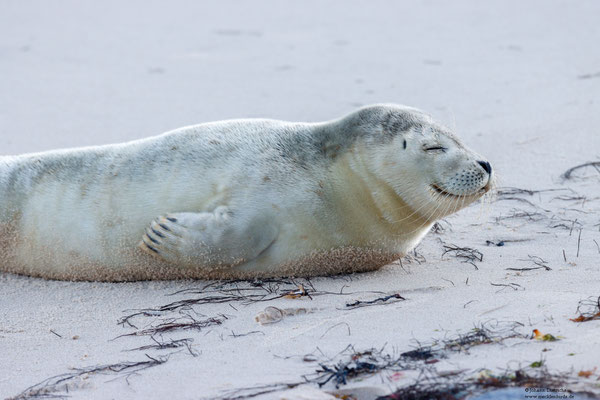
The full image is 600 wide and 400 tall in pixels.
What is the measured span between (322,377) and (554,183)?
298 cm

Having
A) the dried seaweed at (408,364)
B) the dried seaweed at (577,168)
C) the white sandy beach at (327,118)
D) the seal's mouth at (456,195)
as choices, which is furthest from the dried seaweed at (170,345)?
the dried seaweed at (577,168)

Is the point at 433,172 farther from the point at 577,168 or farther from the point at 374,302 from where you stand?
the point at 577,168

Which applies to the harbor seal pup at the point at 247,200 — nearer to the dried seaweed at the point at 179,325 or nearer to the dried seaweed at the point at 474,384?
the dried seaweed at the point at 179,325

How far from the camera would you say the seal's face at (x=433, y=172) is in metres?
4.11

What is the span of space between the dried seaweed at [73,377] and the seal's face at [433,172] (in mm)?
1372

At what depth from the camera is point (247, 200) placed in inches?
162

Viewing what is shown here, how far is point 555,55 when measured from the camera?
8500mm

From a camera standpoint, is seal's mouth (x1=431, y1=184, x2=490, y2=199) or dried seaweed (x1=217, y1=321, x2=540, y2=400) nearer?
dried seaweed (x1=217, y1=321, x2=540, y2=400)

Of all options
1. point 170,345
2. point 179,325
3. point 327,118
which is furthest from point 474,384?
point 327,118

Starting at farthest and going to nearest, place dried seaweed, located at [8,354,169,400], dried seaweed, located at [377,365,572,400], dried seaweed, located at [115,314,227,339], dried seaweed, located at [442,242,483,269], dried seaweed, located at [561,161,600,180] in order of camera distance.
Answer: dried seaweed, located at [561,161,600,180] → dried seaweed, located at [442,242,483,269] → dried seaweed, located at [115,314,227,339] → dried seaweed, located at [8,354,169,400] → dried seaweed, located at [377,365,572,400]

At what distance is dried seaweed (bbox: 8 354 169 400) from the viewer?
10.5 ft

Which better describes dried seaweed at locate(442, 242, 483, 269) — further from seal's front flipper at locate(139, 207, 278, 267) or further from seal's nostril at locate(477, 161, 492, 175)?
seal's front flipper at locate(139, 207, 278, 267)

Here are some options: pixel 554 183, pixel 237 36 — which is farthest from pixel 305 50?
pixel 554 183

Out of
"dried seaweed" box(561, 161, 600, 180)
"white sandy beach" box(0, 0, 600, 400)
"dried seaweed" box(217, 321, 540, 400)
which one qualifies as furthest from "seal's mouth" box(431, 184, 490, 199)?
"dried seaweed" box(561, 161, 600, 180)
